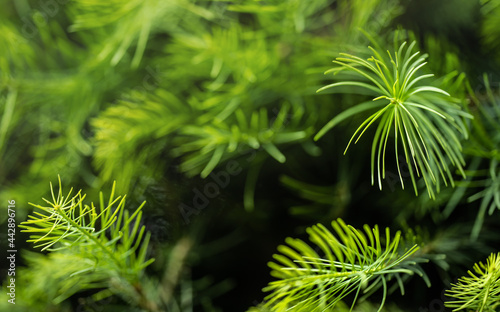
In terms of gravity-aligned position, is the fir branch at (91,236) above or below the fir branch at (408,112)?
above

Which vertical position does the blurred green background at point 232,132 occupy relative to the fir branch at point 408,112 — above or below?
above

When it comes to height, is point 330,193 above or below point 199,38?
below

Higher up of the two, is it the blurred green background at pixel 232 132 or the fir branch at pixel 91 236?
the blurred green background at pixel 232 132

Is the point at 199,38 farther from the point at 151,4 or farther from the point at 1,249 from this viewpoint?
the point at 1,249

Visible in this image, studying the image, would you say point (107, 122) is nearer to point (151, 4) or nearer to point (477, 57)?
point (151, 4)

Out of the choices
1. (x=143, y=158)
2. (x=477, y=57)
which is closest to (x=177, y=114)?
(x=143, y=158)

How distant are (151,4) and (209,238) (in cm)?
13

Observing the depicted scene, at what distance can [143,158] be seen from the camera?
0.21 metres

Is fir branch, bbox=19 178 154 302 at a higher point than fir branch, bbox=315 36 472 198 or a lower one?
higher

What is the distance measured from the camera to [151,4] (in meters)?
0.20

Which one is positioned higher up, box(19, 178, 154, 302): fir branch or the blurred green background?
the blurred green background

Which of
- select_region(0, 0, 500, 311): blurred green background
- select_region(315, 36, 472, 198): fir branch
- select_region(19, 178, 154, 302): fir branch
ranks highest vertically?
select_region(0, 0, 500, 311): blurred green background

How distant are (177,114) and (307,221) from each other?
9 centimetres

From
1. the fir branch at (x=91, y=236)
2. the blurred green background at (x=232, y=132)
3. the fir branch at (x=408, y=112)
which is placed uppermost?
the blurred green background at (x=232, y=132)
